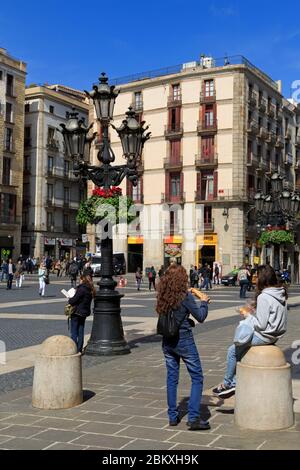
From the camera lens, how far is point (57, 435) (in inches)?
204

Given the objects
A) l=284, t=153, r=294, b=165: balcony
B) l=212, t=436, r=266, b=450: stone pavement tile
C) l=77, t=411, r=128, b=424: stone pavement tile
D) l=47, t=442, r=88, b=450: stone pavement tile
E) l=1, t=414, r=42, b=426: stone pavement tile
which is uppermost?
l=284, t=153, r=294, b=165: balcony

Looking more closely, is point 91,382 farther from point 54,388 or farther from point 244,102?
point 244,102

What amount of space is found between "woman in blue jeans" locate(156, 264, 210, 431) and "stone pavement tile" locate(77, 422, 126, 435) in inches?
20.4

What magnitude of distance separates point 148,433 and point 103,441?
453mm

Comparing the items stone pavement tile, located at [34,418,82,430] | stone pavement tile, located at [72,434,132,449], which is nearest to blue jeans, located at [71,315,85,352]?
stone pavement tile, located at [34,418,82,430]

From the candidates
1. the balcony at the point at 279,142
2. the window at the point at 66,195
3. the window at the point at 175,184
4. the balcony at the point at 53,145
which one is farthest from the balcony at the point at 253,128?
the window at the point at 66,195

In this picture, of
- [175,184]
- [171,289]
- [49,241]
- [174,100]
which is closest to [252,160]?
[175,184]

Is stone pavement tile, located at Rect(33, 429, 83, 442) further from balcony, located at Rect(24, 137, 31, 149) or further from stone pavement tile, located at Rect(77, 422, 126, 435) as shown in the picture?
balcony, located at Rect(24, 137, 31, 149)

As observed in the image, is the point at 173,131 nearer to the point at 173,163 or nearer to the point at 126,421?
the point at 173,163

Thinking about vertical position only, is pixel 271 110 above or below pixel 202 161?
above

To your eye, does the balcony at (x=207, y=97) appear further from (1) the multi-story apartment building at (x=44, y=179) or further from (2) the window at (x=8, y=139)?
(2) the window at (x=8, y=139)

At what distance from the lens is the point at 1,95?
5047 centimetres

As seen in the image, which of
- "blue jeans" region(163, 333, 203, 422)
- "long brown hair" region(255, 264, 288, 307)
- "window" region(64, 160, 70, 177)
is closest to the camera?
"blue jeans" region(163, 333, 203, 422)

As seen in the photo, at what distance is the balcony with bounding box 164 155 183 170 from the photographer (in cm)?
4775
